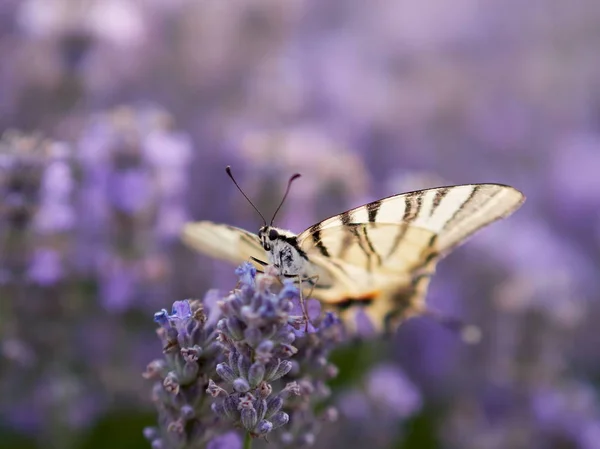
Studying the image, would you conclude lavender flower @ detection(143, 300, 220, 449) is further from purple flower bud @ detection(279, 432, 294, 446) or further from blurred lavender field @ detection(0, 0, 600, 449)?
blurred lavender field @ detection(0, 0, 600, 449)

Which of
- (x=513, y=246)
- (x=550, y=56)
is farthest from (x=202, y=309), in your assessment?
(x=550, y=56)

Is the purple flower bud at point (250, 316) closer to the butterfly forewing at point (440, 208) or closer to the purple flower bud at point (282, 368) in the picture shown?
the purple flower bud at point (282, 368)

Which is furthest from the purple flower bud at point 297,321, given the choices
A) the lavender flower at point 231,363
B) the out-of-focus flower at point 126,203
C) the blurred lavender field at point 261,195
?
the out-of-focus flower at point 126,203

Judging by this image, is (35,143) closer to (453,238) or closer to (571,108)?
(453,238)

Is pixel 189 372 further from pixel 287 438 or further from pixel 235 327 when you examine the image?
pixel 287 438

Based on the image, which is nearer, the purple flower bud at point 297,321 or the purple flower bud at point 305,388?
the purple flower bud at point 297,321

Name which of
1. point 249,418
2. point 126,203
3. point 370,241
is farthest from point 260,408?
point 126,203
